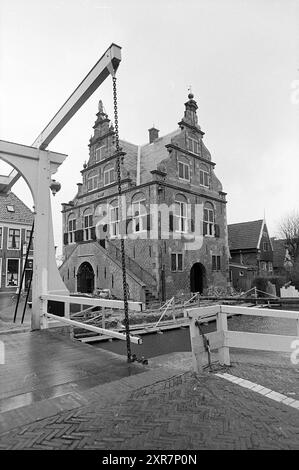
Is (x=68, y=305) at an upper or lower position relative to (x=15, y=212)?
lower

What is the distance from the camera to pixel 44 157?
6.22m

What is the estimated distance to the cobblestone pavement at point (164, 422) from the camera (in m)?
2.15

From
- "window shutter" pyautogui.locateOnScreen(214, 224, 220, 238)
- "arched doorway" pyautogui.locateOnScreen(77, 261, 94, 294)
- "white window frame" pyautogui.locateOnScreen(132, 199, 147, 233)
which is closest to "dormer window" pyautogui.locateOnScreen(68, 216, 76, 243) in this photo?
"arched doorway" pyautogui.locateOnScreen(77, 261, 94, 294)

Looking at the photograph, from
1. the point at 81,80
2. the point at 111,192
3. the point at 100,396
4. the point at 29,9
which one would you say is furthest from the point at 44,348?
the point at 111,192

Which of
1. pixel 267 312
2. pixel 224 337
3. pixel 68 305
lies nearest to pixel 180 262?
pixel 68 305

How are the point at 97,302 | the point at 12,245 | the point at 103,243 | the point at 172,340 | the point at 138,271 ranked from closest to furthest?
the point at 97,302, the point at 172,340, the point at 138,271, the point at 103,243, the point at 12,245

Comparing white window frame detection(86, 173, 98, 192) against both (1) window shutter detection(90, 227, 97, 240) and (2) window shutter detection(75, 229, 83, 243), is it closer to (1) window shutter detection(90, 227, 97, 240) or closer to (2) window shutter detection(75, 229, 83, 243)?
(1) window shutter detection(90, 227, 97, 240)

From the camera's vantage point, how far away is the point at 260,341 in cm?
425

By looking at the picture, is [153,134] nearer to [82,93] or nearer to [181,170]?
[181,170]

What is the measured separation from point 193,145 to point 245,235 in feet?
41.9

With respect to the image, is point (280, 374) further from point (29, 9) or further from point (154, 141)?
point (154, 141)

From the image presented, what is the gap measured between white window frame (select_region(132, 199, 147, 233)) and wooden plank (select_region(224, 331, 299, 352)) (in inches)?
593

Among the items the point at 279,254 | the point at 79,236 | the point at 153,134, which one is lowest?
the point at 279,254

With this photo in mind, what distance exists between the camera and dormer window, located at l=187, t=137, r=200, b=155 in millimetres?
22031
